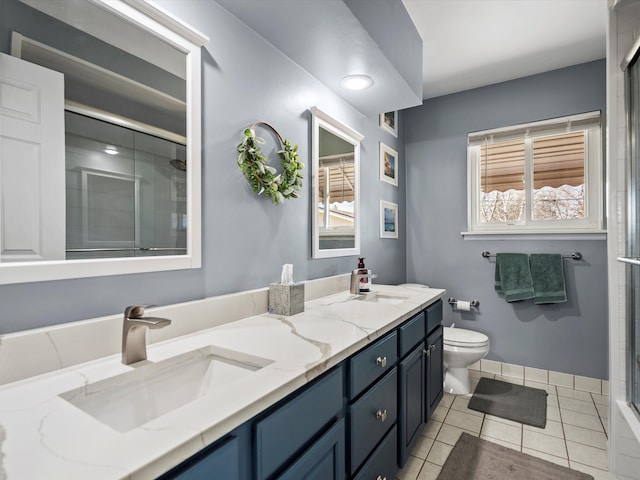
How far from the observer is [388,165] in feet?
9.52

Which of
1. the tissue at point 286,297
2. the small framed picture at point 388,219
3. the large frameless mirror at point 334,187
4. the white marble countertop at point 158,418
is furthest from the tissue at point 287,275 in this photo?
the small framed picture at point 388,219

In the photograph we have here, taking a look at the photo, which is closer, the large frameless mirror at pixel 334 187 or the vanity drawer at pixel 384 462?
the vanity drawer at pixel 384 462

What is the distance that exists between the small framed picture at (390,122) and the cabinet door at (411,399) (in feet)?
6.20

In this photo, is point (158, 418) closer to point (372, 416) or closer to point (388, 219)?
point (372, 416)

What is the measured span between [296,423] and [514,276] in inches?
98.1

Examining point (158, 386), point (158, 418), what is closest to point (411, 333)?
point (158, 386)

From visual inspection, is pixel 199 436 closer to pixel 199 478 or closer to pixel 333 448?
pixel 199 478

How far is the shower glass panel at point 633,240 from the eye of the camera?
162 cm

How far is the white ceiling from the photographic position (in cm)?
195

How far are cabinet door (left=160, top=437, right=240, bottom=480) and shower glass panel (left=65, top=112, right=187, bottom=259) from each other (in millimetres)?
665

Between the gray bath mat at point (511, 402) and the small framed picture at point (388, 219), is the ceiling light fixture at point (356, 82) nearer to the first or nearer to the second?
the small framed picture at point (388, 219)

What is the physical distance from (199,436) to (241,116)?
4.10 feet

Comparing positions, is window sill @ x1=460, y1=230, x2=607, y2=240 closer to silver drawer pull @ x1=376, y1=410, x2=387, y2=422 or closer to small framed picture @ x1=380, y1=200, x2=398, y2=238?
small framed picture @ x1=380, y1=200, x2=398, y2=238

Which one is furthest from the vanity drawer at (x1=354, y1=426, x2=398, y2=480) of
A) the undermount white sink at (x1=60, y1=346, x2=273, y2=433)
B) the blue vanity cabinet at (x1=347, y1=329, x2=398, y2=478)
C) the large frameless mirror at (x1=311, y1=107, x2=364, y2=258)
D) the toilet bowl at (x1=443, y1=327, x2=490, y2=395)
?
the toilet bowl at (x1=443, y1=327, x2=490, y2=395)
